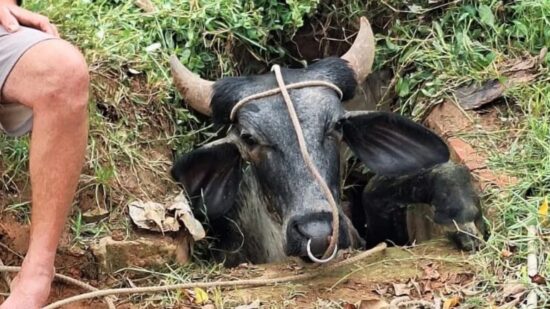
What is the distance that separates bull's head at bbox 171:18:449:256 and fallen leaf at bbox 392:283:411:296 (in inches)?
13.5

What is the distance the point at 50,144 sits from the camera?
300cm

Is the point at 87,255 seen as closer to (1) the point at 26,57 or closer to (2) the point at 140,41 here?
(1) the point at 26,57

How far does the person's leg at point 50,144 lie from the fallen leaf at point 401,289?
3.77 feet

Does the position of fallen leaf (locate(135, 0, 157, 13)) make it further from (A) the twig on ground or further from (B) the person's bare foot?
(A) the twig on ground

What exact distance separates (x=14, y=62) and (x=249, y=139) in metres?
1.12

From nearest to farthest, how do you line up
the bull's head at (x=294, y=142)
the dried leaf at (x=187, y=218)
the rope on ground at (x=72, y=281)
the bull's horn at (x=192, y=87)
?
the rope on ground at (x=72, y=281) → the bull's head at (x=294, y=142) → the dried leaf at (x=187, y=218) → the bull's horn at (x=192, y=87)

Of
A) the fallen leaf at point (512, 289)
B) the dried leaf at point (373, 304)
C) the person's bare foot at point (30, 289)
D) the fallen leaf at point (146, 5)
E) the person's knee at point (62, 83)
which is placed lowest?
the dried leaf at point (373, 304)

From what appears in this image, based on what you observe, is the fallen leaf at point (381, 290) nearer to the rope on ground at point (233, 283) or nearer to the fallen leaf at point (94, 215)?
the rope on ground at point (233, 283)

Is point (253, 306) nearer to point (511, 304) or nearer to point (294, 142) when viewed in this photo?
point (294, 142)

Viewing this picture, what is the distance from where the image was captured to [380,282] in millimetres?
3496

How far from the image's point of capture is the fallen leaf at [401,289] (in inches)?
133

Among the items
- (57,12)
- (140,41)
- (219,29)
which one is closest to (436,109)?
(219,29)

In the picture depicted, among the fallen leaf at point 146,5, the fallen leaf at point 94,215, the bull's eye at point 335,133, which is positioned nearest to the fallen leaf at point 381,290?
the bull's eye at point 335,133

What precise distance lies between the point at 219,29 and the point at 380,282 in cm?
171
